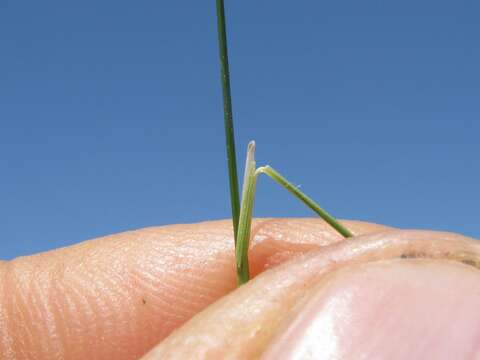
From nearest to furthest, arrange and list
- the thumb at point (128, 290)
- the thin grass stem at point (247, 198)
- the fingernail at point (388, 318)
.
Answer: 1. the fingernail at point (388, 318)
2. the thin grass stem at point (247, 198)
3. the thumb at point (128, 290)

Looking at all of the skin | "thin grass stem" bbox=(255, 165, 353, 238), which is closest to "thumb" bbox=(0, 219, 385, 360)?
"thin grass stem" bbox=(255, 165, 353, 238)

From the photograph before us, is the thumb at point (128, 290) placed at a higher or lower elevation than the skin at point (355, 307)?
lower

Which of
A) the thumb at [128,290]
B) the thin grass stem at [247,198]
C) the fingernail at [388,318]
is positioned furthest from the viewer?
the thumb at [128,290]

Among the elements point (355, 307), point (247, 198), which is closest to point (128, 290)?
point (247, 198)

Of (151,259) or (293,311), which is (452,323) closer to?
(293,311)

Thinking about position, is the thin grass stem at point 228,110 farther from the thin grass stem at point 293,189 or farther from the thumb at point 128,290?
the thumb at point 128,290

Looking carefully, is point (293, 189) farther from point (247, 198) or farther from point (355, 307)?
point (355, 307)

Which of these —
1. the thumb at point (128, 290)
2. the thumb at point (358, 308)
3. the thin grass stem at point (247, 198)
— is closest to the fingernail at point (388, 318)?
the thumb at point (358, 308)
